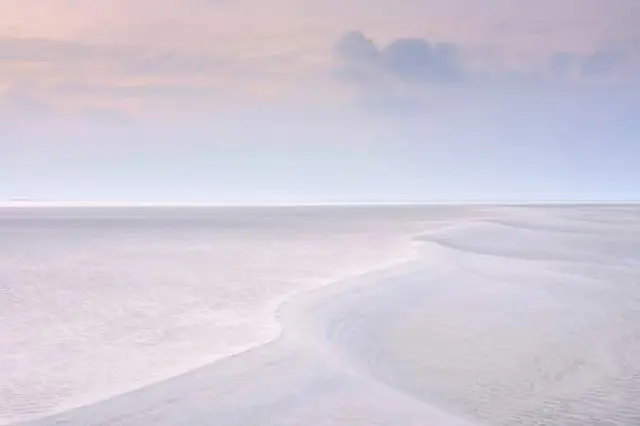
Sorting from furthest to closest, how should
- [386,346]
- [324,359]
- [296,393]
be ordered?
[386,346]
[324,359]
[296,393]

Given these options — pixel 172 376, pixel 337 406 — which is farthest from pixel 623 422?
pixel 172 376

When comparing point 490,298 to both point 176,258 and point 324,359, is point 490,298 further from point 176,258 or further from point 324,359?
point 176,258

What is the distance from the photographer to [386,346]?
618 centimetres

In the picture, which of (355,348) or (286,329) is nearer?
(355,348)

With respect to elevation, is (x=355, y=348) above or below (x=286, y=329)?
below

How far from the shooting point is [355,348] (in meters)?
6.05

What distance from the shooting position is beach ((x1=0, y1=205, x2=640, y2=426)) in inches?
175

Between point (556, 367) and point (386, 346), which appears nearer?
point (556, 367)

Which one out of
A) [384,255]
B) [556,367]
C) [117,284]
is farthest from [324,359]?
[384,255]

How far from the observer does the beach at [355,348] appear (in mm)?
4445

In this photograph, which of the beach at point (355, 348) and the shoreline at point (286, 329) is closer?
the shoreline at point (286, 329)

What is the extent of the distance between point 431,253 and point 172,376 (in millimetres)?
8672

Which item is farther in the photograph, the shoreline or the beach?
the beach

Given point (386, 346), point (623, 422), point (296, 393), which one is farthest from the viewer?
point (386, 346)
